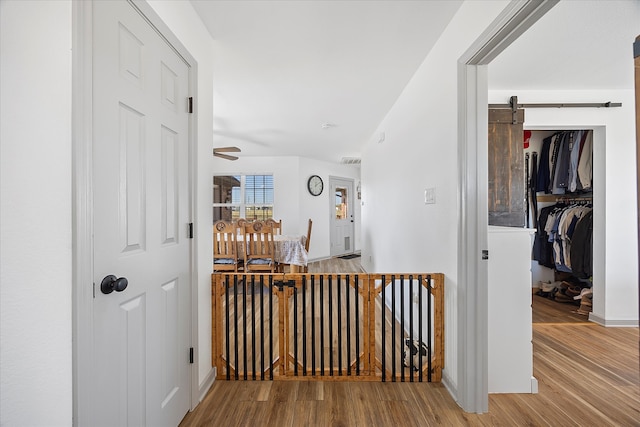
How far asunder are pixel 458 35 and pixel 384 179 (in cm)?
202

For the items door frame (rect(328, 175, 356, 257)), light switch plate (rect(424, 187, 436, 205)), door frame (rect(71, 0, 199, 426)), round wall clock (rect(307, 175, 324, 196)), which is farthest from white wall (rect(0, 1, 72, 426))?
door frame (rect(328, 175, 356, 257))

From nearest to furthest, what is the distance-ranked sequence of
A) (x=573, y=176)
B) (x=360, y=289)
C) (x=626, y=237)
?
1. (x=360, y=289)
2. (x=626, y=237)
3. (x=573, y=176)

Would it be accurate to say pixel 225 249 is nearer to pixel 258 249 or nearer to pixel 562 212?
pixel 258 249

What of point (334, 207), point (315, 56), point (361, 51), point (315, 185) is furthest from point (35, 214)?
point (334, 207)

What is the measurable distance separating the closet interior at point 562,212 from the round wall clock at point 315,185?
4.06m

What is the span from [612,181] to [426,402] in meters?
2.95

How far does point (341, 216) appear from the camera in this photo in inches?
286

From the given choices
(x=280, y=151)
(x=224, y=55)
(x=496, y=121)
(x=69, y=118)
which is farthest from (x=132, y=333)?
(x=280, y=151)

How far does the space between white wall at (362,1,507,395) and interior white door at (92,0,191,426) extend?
159 centimetres

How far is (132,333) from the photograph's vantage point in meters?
1.11

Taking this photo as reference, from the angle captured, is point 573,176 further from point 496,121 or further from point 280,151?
point 280,151

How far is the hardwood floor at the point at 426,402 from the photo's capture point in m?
1.49

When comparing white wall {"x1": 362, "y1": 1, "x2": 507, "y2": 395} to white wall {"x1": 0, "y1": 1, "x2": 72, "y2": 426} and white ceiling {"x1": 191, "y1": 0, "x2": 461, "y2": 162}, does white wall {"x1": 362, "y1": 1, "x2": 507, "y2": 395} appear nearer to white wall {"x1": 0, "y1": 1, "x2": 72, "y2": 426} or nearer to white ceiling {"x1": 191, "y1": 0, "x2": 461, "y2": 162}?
white ceiling {"x1": 191, "y1": 0, "x2": 461, "y2": 162}

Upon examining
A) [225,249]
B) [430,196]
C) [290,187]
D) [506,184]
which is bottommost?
[225,249]
